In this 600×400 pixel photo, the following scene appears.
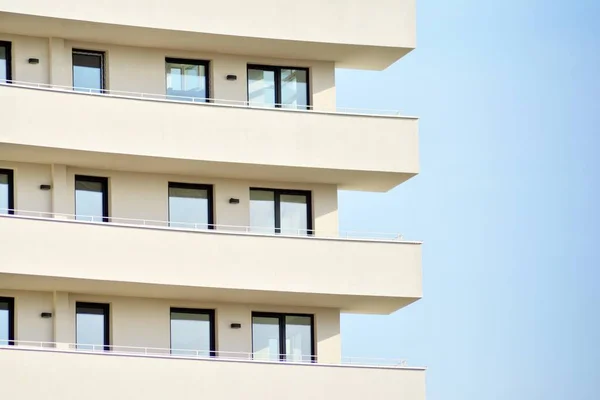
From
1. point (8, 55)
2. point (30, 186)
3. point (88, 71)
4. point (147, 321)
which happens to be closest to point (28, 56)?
point (8, 55)

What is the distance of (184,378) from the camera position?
56594mm

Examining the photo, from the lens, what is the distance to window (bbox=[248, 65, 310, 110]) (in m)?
61.2

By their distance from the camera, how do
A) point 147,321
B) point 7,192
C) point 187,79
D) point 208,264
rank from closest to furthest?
point 7,192 → point 208,264 → point 147,321 → point 187,79

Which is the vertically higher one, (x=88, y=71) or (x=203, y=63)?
(x=203, y=63)

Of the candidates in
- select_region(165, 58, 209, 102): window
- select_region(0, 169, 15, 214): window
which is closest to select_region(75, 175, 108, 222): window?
select_region(0, 169, 15, 214): window

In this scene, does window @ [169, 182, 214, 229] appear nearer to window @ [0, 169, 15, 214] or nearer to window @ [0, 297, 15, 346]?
window @ [0, 169, 15, 214]

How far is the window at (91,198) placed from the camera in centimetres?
5872

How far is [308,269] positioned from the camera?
59125mm

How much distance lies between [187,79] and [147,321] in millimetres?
6492

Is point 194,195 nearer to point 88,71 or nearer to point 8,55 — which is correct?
point 88,71

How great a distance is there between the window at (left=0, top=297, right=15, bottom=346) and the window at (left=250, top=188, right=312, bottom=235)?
6.86 metres

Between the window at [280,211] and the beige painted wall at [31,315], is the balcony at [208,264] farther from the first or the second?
the window at [280,211]

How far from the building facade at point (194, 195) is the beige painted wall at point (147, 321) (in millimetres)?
47

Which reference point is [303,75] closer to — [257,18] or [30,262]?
[257,18]
